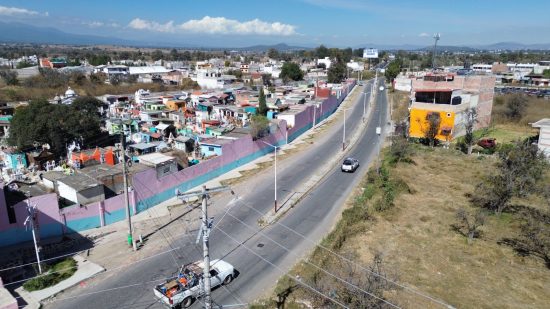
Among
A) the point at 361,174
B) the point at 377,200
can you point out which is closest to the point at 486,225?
the point at 377,200

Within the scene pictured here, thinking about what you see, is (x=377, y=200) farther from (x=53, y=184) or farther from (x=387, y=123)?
(x=387, y=123)

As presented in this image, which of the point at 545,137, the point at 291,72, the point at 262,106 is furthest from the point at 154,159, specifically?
the point at 291,72

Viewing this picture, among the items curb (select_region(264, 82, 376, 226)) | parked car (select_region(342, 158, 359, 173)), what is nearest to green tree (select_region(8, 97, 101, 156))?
curb (select_region(264, 82, 376, 226))

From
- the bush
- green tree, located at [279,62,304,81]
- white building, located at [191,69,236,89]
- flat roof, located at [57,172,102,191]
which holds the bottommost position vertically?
the bush

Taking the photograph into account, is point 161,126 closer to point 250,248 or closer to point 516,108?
point 250,248

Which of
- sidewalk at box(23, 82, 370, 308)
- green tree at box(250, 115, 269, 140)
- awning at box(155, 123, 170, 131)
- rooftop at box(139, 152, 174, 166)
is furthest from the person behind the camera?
awning at box(155, 123, 170, 131)

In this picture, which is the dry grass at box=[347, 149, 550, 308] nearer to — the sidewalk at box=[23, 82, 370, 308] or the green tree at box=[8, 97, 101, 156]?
the sidewalk at box=[23, 82, 370, 308]
